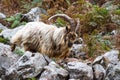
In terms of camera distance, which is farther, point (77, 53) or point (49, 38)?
point (77, 53)

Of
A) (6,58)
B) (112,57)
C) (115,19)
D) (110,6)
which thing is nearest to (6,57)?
(6,58)

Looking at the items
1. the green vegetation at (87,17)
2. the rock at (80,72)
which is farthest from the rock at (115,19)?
the rock at (80,72)

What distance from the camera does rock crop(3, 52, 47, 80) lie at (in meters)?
9.82

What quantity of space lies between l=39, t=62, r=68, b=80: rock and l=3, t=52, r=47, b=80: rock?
198 millimetres

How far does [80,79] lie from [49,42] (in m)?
1.41

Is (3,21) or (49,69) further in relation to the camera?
(3,21)

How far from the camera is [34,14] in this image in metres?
16.2

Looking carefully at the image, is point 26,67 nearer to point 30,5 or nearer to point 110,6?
point 110,6

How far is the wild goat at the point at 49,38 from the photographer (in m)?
10.5

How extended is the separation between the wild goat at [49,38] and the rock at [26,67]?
55cm

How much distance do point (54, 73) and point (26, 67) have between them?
692 mm

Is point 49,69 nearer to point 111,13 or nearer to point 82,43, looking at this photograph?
point 82,43

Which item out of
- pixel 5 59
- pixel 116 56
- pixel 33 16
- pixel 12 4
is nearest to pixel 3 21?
pixel 33 16

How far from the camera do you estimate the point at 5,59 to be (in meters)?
10.6
